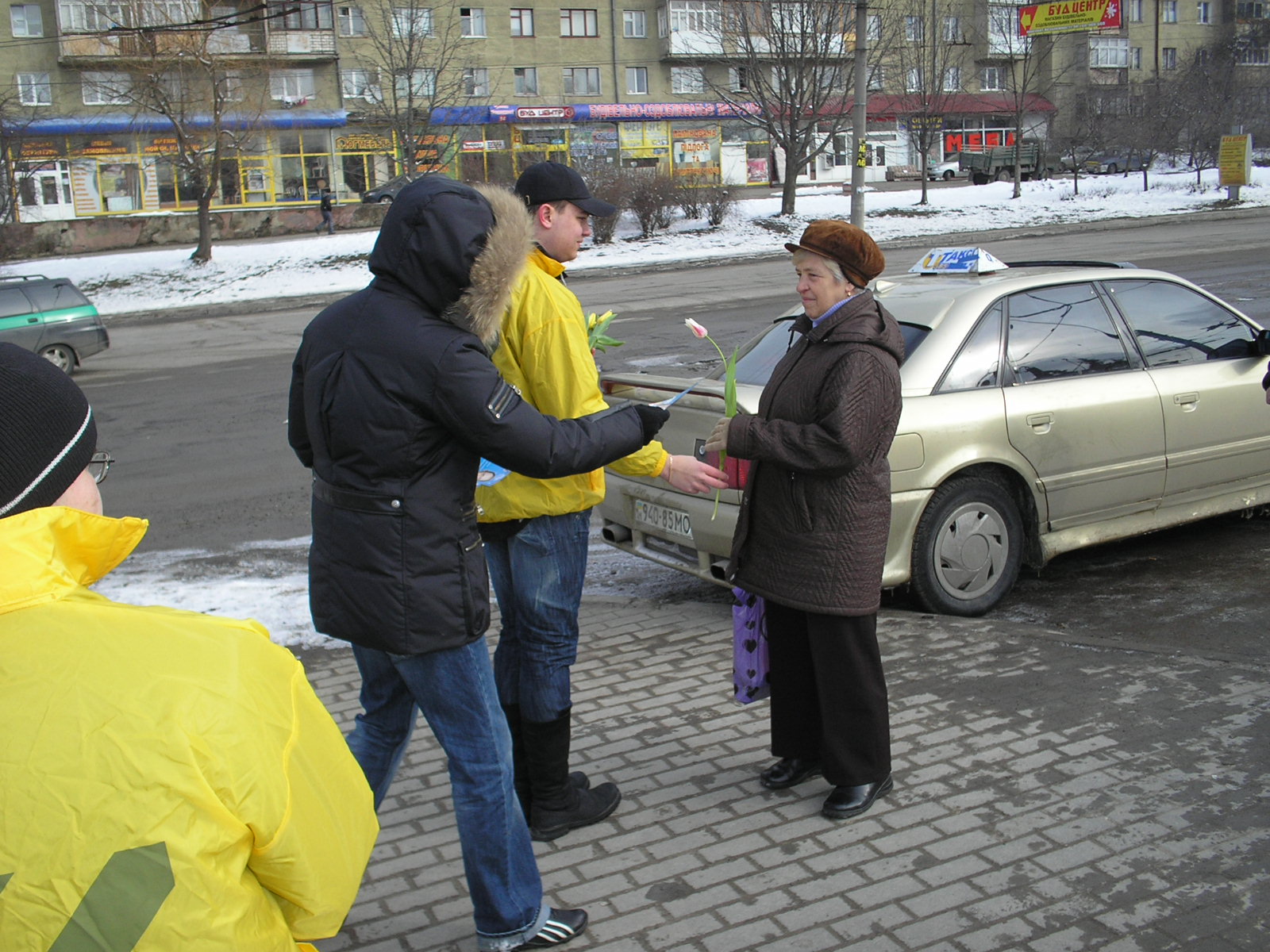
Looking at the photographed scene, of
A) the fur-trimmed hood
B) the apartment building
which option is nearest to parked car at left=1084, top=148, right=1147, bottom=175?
the apartment building

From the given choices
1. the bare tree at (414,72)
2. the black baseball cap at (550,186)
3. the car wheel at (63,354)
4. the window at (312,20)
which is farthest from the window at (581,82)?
the black baseball cap at (550,186)

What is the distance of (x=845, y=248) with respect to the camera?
357 centimetres

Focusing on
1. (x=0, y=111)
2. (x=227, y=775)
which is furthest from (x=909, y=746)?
(x=0, y=111)

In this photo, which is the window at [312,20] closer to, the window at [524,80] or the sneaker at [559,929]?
the window at [524,80]

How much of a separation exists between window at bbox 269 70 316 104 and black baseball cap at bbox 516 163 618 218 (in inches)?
2020

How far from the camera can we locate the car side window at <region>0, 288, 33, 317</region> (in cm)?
1655

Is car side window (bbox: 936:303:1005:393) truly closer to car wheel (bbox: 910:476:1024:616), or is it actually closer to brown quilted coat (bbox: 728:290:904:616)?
car wheel (bbox: 910:476:1024:616)

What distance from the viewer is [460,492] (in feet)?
8.96

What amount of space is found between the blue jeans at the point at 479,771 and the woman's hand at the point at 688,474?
82 cm

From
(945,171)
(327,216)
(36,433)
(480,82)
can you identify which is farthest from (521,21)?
(36,433)

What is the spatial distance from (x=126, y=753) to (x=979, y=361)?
4.78 meters

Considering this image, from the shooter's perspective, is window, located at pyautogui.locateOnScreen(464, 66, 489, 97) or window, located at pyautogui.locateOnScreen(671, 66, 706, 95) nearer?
window, located at pyautogui.locateOnScreen(464, 66, 489, 97)

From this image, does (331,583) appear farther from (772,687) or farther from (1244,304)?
(1244,304)

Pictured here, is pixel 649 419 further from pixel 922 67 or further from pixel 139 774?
pixel 922 67
